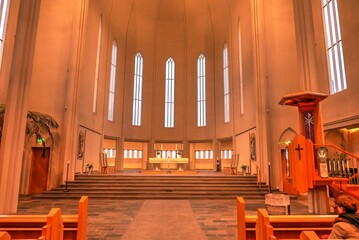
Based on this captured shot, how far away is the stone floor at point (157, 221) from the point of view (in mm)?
4520

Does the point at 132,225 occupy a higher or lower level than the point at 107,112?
lower

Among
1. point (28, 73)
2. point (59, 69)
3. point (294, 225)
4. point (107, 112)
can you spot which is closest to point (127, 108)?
point (107, 112)

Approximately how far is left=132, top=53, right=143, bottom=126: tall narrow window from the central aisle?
1231 cm

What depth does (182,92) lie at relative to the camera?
782 inches

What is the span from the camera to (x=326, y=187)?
610 cm

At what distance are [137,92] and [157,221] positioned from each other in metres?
14.7

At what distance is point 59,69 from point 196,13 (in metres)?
12.3

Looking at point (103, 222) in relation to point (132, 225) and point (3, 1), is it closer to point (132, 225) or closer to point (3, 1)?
point (132, 225)

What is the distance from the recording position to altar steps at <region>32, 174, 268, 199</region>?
9.45m

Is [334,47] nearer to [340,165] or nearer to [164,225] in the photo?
[340,165]

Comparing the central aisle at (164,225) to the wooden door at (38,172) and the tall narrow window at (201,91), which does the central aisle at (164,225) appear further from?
the tall narrow window at (201,91)

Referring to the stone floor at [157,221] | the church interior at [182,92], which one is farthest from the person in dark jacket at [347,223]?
the church interior at [182,92]

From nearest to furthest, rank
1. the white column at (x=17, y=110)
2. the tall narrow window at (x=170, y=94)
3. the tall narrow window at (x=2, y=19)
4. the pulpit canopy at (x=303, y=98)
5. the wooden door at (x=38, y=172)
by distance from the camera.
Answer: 1. the pulpit canopy at (x=303, y=98)
2. the white column at (x=17, y=110)
3. the tall narrow window at (x=2, y=19)
4. the wooden door at (x=38, y=172)
5. the tall narrow window at (x=170, y=94)

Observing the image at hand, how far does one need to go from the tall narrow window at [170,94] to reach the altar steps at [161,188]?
8.98 meters
